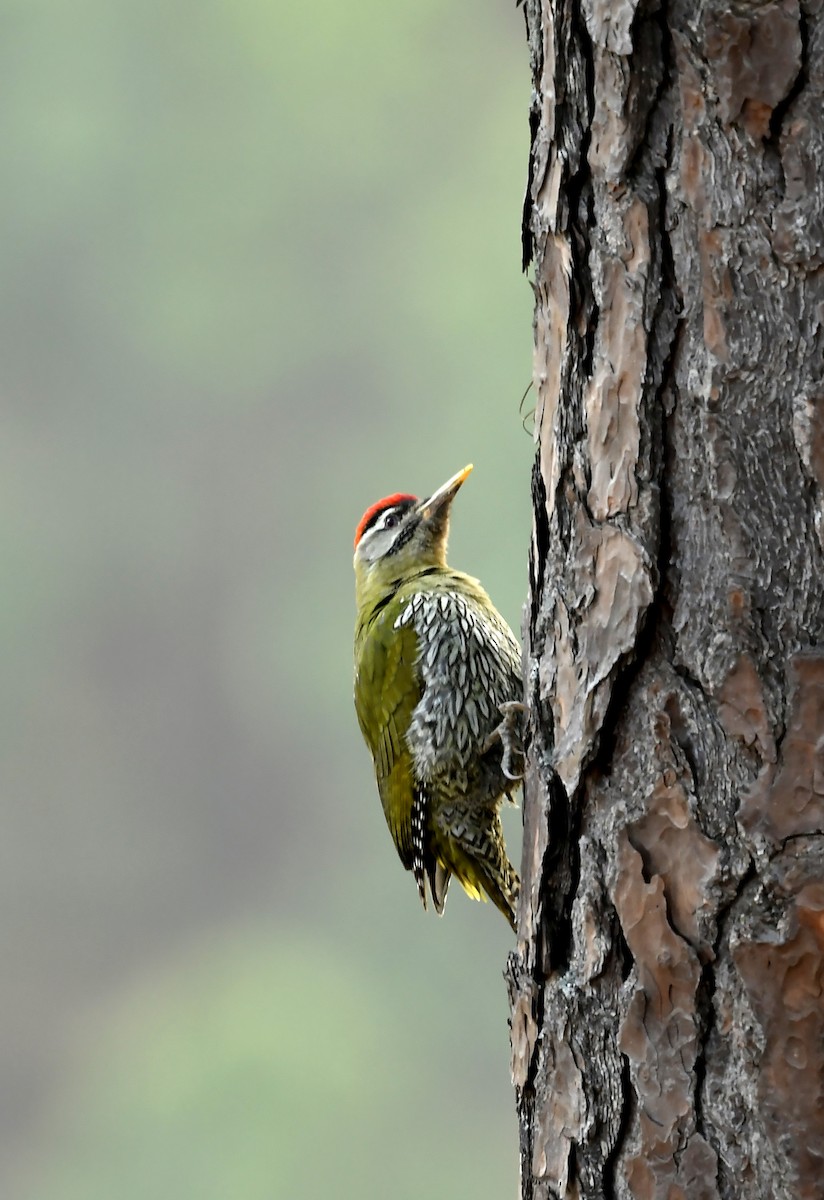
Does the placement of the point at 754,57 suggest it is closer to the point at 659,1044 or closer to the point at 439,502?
the point at 659,1044

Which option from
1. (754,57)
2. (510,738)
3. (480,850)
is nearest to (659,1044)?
(754,57)

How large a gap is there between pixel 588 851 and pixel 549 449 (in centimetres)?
36

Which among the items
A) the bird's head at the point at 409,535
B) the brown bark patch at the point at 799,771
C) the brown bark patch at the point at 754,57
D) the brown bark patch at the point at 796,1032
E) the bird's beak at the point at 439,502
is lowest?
the bird's head at the point at 409,535

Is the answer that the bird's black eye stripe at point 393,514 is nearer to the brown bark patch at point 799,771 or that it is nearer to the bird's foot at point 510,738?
the bird's foot at point 510,738

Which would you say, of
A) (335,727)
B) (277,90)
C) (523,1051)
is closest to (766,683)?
(523,1051)

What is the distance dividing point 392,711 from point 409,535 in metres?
0.48

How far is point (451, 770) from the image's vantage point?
2.30 m

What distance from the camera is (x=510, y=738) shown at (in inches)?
83.7

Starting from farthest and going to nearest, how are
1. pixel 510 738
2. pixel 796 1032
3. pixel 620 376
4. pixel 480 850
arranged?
pixel 480 850 < pixel 510 738 < pixel 620 376 < pixel 796 1032

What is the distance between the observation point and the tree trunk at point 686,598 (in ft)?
3.29

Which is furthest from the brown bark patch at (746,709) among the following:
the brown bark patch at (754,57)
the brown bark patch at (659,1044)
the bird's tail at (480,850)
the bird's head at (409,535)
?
the bird's head at (409,535)

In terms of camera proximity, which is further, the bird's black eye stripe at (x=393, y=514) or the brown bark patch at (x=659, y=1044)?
the bird's black eye stripe at (x=393, y=514)

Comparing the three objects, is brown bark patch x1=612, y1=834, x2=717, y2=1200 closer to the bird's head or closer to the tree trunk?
the tree trunk

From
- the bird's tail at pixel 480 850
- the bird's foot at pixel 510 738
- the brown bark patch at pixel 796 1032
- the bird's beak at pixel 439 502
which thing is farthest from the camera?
the bird's beak at pixel 439 502
